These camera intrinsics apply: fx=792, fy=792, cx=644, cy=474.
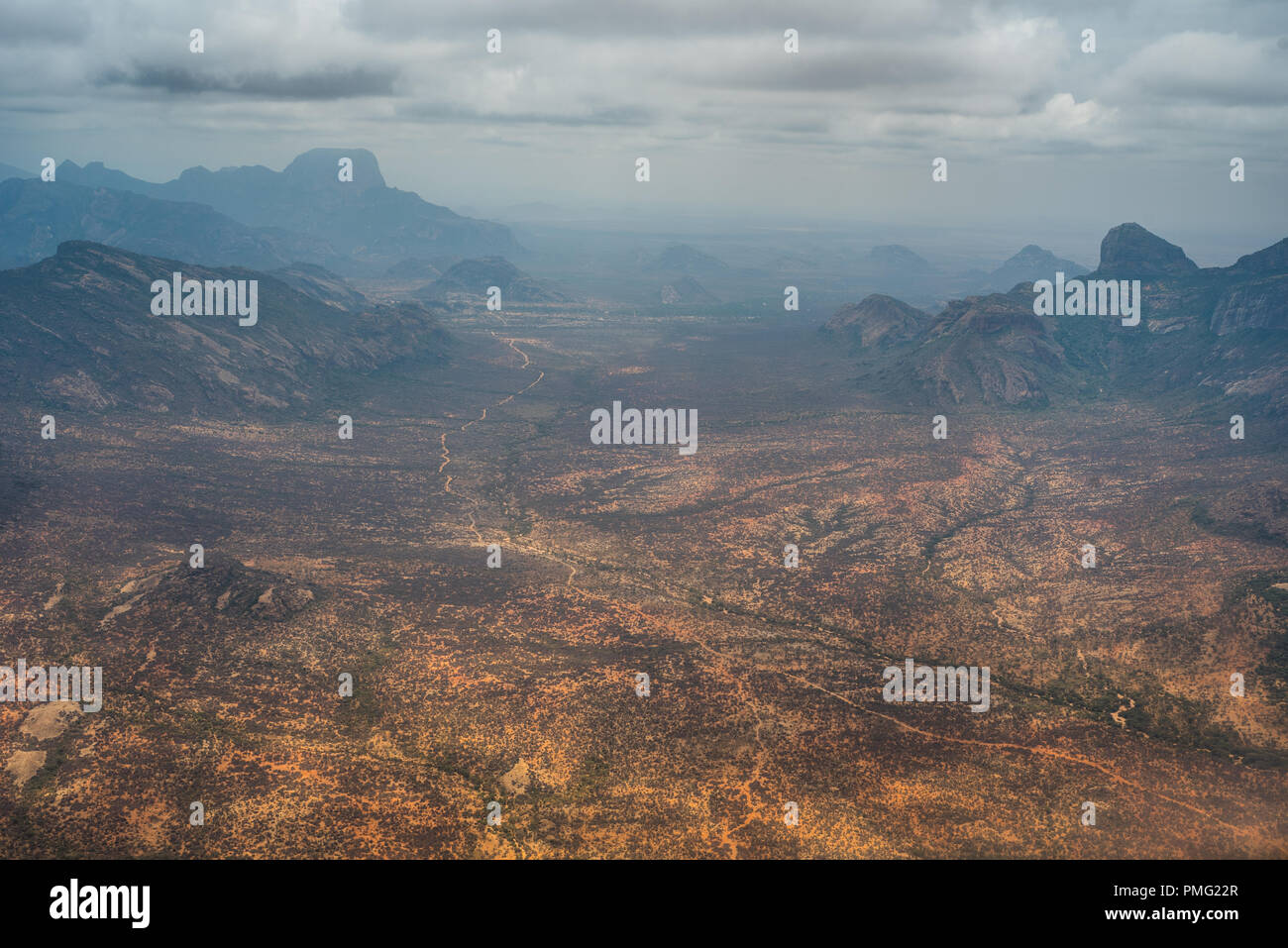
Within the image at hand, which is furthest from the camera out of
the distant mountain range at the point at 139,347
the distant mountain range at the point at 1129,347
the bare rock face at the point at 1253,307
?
the bare rock face at the point at 1253,307

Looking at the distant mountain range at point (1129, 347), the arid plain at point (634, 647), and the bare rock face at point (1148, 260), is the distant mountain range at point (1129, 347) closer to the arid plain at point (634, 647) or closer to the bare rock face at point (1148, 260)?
the bare rock face at point (1148, 260)

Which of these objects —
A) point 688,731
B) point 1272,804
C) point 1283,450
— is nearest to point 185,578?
point 688,731

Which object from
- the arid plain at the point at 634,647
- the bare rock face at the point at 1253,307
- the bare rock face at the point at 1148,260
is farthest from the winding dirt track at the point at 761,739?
the bare rock face at the point at 1148,260

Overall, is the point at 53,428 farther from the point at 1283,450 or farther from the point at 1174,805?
the point at 1283,450

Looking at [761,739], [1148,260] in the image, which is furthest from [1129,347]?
[761,739]

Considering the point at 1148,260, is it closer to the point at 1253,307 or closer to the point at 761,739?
the point at 1253,307

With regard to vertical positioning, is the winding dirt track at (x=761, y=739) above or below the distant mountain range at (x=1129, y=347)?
below
